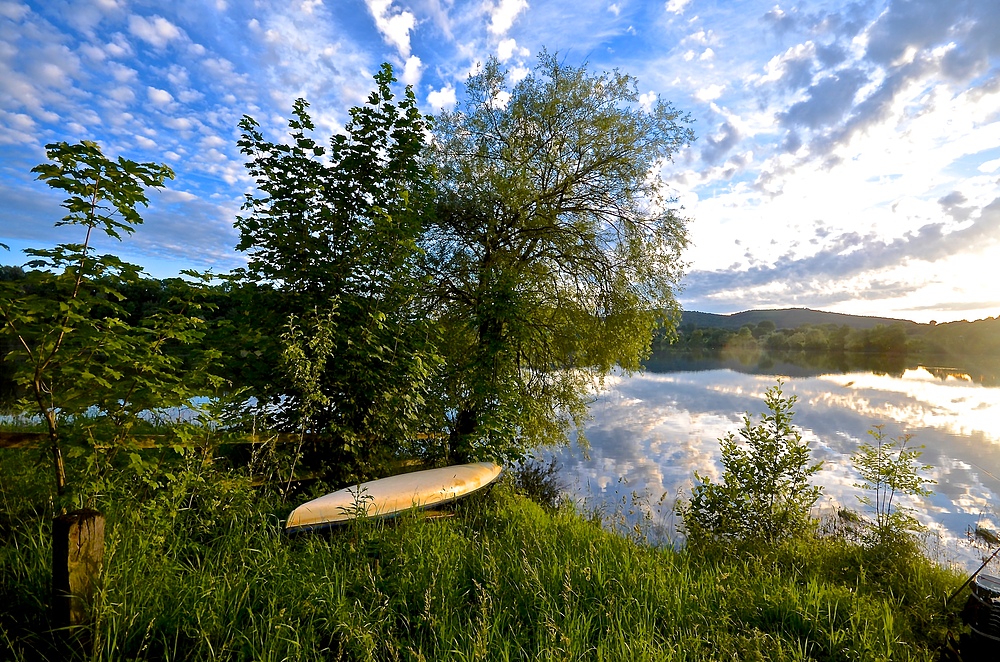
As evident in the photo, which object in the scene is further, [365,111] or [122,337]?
[365,111]

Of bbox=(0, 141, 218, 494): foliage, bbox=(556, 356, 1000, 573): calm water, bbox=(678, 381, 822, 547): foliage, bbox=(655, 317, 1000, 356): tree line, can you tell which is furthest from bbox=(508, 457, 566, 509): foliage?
bbox=(655, 317, 1000, 356): tree line

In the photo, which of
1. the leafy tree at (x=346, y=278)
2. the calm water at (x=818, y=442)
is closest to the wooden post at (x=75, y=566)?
the leafy tree at (x=346, y=278)

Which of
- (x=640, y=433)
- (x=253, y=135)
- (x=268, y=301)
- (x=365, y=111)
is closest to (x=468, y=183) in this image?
(x=365, y=111)

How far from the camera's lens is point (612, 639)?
2.97 meters

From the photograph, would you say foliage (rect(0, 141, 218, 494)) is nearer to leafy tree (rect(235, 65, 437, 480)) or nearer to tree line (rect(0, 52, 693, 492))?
tree line (rect(0, 52, 693, 492))

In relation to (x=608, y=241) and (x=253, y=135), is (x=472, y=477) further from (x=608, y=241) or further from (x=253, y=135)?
(x=608, y=241)

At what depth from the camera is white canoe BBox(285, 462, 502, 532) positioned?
459 cm

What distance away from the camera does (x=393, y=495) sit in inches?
212

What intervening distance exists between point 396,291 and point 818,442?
1444 centimetres

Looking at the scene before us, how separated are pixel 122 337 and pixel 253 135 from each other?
3.86m

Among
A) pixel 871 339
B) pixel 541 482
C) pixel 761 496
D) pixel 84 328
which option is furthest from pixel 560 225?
pixel 871 339

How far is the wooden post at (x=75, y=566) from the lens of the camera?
240 cm

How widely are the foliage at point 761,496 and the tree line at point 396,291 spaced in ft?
10.0

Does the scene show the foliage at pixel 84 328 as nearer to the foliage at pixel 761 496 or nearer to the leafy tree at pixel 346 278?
the leafy tree at pixel 346 278
